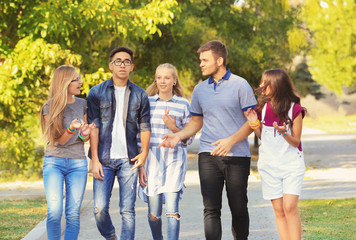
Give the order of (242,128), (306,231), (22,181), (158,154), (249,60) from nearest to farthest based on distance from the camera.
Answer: (242,128) < (158,154) < (306,231) < (22,181) < (249,60)

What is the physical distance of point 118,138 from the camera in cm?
596

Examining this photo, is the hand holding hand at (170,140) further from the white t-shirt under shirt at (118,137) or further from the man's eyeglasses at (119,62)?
the man's eyeglasses at (119,62)

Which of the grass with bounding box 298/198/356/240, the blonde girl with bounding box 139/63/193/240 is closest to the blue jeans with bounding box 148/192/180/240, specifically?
the blonde girl with bounding box 139/63/193/240

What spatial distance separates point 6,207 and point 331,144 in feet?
59.4

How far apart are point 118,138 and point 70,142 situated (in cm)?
46

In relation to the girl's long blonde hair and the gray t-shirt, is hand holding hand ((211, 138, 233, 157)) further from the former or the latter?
the girl's long blonde hair

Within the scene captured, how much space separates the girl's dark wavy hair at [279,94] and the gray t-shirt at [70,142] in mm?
1620

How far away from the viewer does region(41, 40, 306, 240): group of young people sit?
568cm

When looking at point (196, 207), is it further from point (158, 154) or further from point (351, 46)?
point (351, 46)

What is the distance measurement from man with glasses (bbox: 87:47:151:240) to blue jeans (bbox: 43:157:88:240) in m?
0.21

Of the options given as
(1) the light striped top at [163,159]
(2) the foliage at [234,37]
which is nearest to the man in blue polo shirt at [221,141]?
(1) the light striped top at [163,159]

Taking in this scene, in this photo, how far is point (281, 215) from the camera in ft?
19.0

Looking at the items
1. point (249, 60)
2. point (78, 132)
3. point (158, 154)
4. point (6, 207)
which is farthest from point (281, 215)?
point (249, 60)

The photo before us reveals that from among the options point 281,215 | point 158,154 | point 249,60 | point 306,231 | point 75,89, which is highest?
point 249,60
